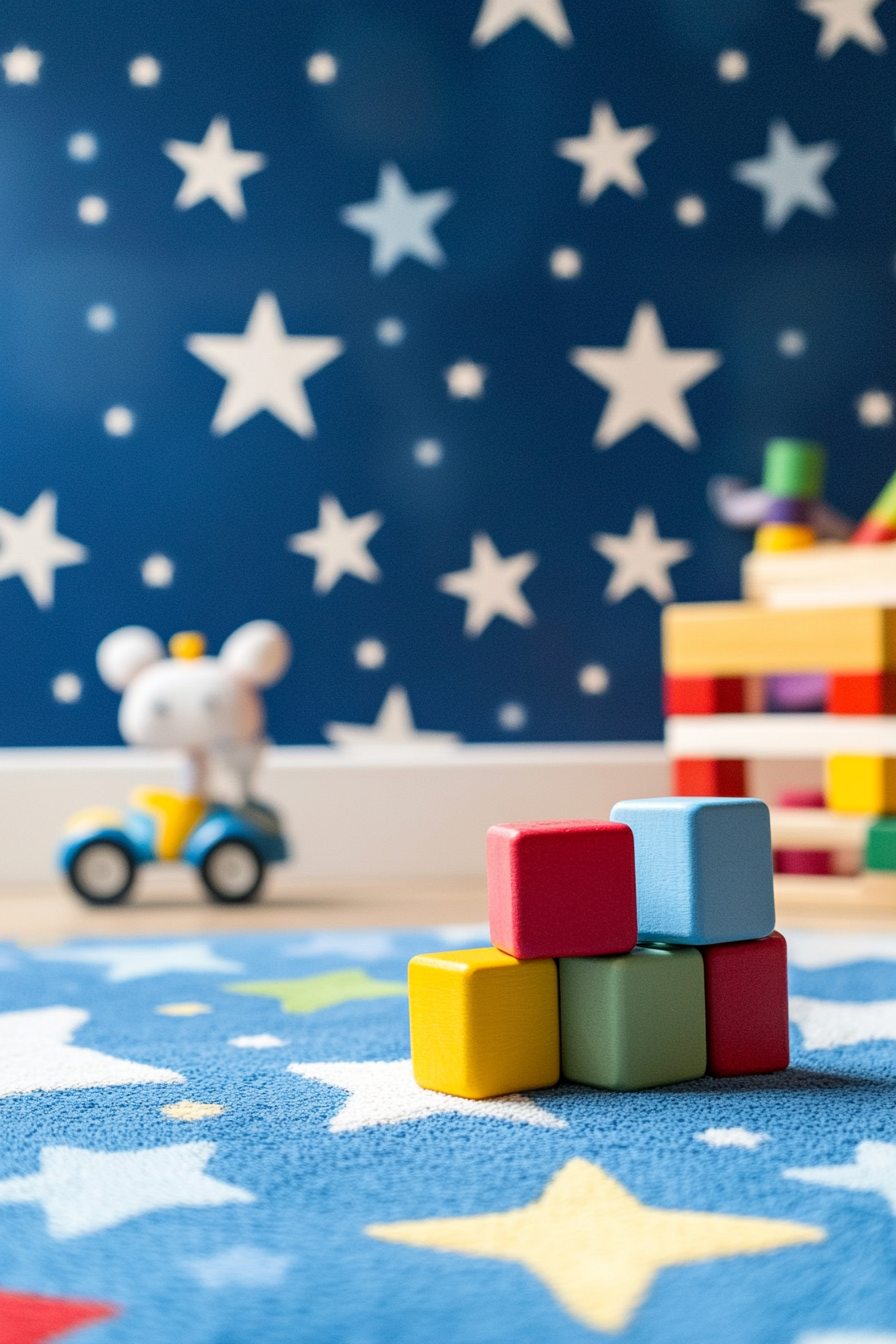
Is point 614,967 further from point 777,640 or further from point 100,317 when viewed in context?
point 100,317

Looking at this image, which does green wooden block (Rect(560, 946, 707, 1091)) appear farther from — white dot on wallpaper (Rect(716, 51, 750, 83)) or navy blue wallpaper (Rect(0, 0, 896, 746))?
white dot on wallpaper (Rect(716, 51, 750, 83))

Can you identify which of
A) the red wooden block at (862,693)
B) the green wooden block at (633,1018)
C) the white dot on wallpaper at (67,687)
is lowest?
the green wooden block at (633,1018)

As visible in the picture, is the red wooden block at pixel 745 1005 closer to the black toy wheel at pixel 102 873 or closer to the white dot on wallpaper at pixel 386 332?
the black toy wheel at pixel 102 873

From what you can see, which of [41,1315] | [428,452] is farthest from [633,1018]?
[428,452]

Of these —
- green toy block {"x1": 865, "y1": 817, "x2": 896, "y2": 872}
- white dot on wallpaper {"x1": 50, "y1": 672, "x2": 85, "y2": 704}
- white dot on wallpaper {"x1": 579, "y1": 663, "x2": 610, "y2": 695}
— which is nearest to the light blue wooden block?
green toy block {"x1": 865, "y1": 817, "x2": 896, "y2": 872}

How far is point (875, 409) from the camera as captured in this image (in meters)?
2.41

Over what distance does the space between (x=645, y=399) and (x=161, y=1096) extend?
1675mm

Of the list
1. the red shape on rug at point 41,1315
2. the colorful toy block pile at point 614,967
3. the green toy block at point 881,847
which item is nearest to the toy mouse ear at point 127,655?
the green toy block at point 881,847

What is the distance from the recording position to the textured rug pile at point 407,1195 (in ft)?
2.04

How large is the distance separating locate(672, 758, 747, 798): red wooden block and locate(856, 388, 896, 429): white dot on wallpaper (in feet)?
2.45

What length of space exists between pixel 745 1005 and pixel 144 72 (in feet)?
6.40

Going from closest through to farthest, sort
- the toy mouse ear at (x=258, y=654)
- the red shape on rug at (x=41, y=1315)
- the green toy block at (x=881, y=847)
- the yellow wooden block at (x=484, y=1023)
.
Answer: the red shape on rug at (x=41, y=1315) → the yellow wooden block at (x=484, y=1023) → the green toy block at (x=881, y=847) → the toy mouse ear at (x=258, y=654)

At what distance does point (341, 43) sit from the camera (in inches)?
94.0

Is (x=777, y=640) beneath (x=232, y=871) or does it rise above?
above
